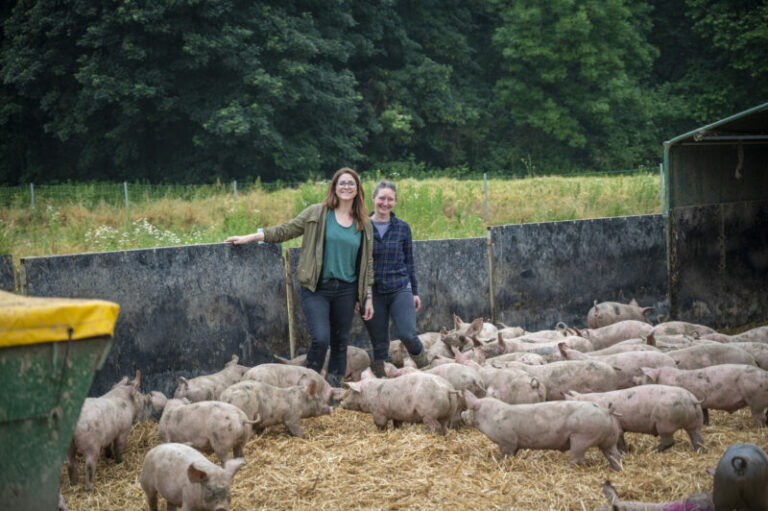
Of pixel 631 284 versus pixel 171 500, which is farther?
pixel 631 284

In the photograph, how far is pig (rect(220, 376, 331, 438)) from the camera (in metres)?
5.70

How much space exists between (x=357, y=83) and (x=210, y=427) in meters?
23.1

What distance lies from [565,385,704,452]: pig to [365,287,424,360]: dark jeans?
1.91 meters

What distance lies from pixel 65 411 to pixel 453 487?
2536mm

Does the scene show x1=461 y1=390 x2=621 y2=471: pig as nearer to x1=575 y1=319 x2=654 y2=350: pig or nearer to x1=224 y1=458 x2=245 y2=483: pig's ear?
x1=224 y1=458 x2=245 y2=483: pig's ear

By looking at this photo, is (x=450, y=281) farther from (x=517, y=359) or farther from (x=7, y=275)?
(x=7, y=275)

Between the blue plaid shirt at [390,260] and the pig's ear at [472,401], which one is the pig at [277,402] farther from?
the pig's ear at [472,401]

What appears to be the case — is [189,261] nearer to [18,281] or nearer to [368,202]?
[18,281]

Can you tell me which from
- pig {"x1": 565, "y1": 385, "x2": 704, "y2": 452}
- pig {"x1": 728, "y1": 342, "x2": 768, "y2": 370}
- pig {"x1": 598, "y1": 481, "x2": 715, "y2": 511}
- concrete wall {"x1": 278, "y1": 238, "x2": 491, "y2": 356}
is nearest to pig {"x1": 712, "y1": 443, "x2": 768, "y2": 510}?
pig {"x1": 598, "y1": 481, "x2": 715, "y2": 511}

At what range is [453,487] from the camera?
487 centimetres

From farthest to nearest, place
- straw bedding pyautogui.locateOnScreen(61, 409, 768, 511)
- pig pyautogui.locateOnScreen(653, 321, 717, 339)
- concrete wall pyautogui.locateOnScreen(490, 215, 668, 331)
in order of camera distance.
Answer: concrete wall pyautogui.locateOnScreen(490, 215, 668, 331) < pig pyautogui.locateOnScreen(653, 321, 717, 339) < straw bedding pyautogui.locateOnScreen(61, 409, 768, 511)

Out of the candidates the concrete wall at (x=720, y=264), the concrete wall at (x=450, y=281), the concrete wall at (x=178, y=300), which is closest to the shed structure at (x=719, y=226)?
the concrete wall at (x=720, y=264)

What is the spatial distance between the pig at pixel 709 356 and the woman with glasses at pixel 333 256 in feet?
8.76

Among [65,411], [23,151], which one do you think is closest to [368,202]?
[65,411]
